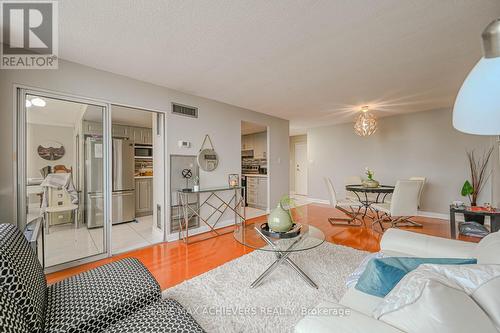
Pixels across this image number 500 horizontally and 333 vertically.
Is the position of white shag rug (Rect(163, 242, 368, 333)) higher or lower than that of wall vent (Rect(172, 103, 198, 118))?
lower

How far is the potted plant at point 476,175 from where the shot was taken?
404cm

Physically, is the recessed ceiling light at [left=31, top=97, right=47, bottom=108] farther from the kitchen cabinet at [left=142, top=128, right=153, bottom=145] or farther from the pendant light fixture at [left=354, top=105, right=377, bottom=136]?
the pendant light fixture at [left=354, top=105, right=377, bottom=136]

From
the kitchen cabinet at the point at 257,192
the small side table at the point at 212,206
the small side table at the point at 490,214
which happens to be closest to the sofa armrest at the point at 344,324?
the small side table at the point at 212,206

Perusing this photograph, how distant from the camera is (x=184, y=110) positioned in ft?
11.6

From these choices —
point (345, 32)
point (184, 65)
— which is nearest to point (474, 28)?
point (345, 32)

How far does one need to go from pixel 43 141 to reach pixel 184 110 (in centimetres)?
180

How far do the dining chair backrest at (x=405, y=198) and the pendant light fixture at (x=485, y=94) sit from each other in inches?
132

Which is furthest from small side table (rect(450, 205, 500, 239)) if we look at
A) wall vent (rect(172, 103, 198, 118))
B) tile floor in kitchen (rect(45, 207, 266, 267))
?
tile floor in kitchen (rect(45, 207, 266, 267))

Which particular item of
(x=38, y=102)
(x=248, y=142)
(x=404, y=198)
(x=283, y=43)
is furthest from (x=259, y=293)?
(x=248, y=142)

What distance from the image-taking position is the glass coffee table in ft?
6.48

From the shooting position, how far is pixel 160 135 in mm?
3365

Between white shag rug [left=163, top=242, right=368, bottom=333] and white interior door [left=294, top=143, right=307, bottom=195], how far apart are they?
216 inches

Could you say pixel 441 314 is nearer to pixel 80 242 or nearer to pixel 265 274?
pixel 265 274

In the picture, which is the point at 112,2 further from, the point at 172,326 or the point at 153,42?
the point at 172,326
